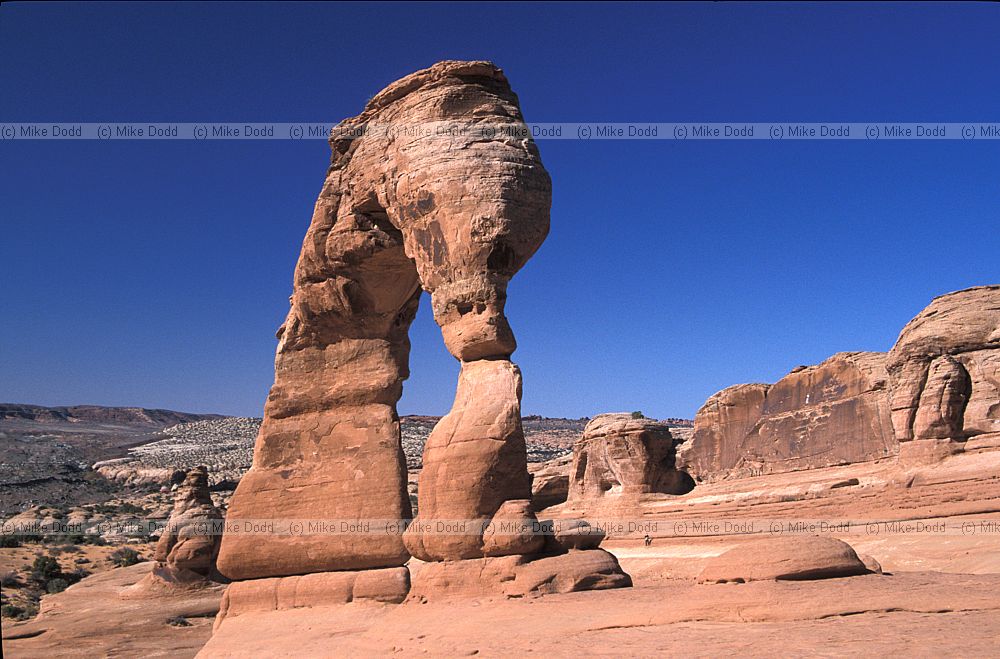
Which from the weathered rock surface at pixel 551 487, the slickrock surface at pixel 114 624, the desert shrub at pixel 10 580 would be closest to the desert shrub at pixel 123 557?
the desert shrub at pixel 10 580

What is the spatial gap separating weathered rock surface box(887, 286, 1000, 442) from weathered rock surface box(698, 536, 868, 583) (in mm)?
12262

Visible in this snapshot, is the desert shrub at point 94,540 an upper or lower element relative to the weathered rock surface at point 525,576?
lower

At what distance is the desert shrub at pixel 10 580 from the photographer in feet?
68.9

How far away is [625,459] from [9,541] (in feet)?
63.5

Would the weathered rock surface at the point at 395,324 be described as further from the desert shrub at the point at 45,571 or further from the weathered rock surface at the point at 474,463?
the desert shrub at the point at 45,571

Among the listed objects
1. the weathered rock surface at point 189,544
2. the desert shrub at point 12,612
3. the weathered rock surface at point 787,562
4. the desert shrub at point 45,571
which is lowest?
the desert shrub at point 12,612

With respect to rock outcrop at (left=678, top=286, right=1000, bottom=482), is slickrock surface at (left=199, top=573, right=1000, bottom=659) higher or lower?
lower

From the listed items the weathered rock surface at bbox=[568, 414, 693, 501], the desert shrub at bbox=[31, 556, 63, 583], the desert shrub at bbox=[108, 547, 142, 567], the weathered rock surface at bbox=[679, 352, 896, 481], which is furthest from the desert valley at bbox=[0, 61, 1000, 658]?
the weathered rock surface at bbox=[679, 352, 896, 481]

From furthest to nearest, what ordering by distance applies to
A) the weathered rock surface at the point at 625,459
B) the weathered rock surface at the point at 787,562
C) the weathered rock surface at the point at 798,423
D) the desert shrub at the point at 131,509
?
the desert shrub at the point at 131,509 < the weathered rock surface at the point at 798,423 < the weathered rock surface at the point at 625,459 < the weathered rock surface at the point at 787,562

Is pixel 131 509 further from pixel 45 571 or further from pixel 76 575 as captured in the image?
pixel 45 571

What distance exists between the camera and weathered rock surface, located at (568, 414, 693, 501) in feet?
77.8

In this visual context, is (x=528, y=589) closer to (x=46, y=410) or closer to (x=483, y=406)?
(x=483, y=406)

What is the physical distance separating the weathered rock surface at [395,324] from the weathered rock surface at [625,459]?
14.7 meters

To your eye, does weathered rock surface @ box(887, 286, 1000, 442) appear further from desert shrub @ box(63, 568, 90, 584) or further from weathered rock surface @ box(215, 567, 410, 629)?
desert shrub @ box(63, 568, 90, 584)
